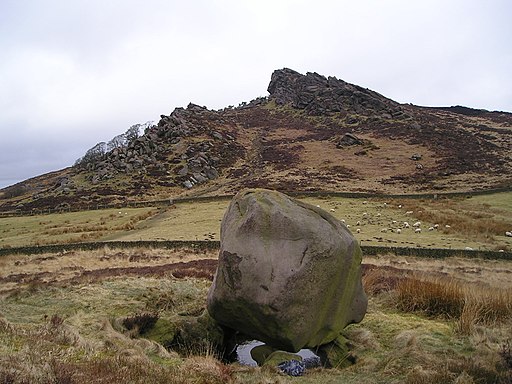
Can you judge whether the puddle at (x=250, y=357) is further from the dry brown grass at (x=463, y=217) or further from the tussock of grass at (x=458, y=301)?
the dry brown grass at (x=463, y=217)

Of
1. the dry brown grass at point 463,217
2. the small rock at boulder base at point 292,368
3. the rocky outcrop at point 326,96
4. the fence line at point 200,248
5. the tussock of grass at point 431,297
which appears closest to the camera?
the small rock at boulder base at point 292,368

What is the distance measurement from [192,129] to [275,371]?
9826 centimetres

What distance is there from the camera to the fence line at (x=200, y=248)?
87.7 feet

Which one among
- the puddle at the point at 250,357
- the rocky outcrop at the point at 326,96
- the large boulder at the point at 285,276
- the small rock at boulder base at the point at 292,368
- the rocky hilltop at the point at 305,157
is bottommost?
the puddle at the point at 250,357

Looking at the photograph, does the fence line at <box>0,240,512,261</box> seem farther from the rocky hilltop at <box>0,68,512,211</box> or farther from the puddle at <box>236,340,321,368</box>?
the rocky hilltop at <box>0,68,512,211</box>

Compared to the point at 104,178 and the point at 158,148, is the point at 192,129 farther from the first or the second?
the point at 104,178

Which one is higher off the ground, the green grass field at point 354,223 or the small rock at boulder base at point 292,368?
the green grass field at point 354,223

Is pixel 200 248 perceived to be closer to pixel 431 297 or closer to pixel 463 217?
pixel 431 297

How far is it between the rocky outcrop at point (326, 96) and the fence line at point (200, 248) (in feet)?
329

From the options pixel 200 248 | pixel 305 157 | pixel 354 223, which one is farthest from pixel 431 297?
pixel 305 157

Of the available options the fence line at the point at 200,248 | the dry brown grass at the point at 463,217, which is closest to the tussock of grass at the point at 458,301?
the fence line at the point at 200,248

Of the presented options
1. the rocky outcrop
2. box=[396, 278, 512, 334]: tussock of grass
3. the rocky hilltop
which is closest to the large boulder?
box=[396, 278, 512, 334]: tussock of grass

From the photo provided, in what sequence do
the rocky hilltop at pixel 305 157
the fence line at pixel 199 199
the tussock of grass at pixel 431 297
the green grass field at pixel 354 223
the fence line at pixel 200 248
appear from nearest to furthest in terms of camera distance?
the tussock of grass at pixel 431 297 → the fence line at pixel 200 248 → the green grass field at pixel 354 223 → the fence line at pixel 199 199 → the rocky hilltop at pixel 305 157

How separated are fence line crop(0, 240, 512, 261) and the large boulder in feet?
57.9
